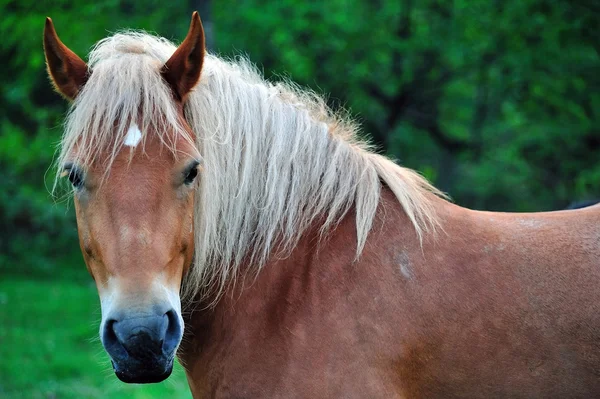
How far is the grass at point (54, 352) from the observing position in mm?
6285

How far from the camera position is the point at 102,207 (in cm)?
231

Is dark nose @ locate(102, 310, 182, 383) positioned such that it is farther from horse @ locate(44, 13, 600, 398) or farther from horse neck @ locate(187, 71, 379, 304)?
horse neck @ locate(187, 71, 379, 304)

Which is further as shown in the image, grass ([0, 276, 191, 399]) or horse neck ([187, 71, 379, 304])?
grass ([0, 276, 191, 399])

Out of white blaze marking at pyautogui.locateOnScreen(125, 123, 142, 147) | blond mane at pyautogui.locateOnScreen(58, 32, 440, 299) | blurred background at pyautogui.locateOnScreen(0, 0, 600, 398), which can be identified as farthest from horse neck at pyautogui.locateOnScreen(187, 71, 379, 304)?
blurred background at pyautogui.locateOnScreen(0, 0, 600, 398)

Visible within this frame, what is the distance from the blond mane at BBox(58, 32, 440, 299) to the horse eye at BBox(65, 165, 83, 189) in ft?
0.13

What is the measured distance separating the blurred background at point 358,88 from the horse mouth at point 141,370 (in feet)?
13.6

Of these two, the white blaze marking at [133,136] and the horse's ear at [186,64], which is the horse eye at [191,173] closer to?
the white blaze marking at [133,136]

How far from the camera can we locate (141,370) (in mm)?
2193

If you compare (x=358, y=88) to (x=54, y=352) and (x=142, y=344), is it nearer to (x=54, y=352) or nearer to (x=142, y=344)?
(x=54, y=352)

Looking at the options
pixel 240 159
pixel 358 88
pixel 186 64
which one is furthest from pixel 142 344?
pixel 358 88

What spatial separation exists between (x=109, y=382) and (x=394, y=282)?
5.05 meters

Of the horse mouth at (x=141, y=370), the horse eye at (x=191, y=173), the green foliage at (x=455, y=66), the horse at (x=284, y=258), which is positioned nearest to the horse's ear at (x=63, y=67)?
the horse at (x=284, y=258)

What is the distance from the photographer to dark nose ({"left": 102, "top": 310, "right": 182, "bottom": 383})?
2.12 m

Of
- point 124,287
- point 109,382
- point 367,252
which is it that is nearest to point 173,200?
point 124,287
